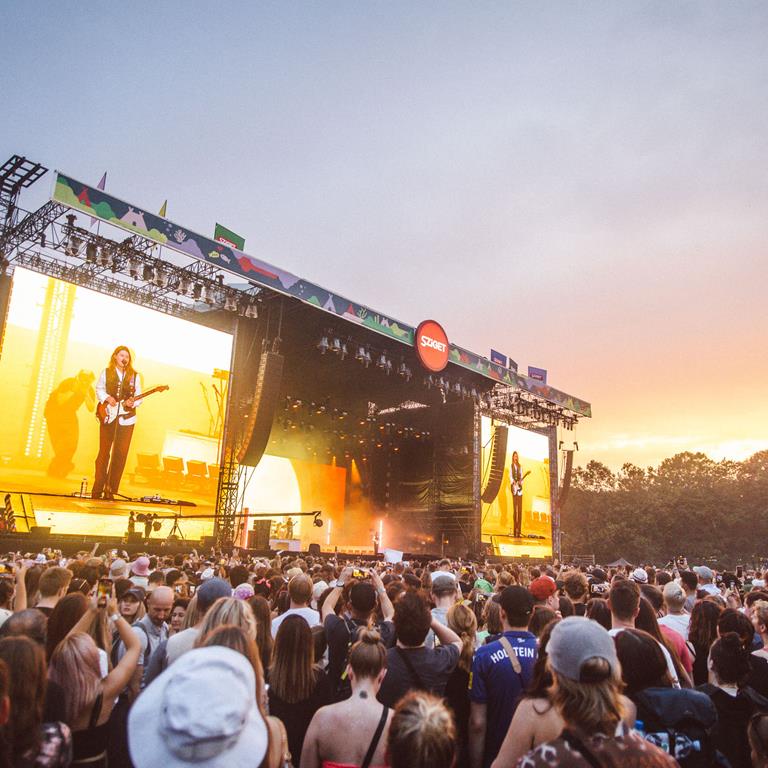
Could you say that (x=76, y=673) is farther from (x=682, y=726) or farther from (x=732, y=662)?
(x=732, y=662)

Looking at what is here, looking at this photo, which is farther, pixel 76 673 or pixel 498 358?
pixel 498 358

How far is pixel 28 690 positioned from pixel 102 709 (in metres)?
0.71

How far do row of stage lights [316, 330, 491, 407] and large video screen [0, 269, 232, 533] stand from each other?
4193mm

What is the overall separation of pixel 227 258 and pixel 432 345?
9.22 m

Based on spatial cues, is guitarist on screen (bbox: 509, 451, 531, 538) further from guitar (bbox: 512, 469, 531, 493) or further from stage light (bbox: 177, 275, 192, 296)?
stage light (bbox: 177, 275, 192, 296)

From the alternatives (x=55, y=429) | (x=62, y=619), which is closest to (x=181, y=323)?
(x=55, y=429)

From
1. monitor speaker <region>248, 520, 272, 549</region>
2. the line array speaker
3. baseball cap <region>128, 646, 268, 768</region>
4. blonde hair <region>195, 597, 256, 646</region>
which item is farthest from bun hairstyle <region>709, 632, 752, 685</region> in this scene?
the line array speaker

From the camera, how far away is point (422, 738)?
179cm

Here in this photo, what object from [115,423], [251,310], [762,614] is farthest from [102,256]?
[762,614]

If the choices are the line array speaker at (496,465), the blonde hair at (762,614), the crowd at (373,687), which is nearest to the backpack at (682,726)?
the crowd at (373,687)

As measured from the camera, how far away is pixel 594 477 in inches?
2653

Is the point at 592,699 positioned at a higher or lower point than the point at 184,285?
lower

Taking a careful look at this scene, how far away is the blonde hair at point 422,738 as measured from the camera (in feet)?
5.85

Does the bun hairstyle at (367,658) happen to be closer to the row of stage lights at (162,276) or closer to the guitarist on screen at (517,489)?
the row of stage lights at (162,276)
